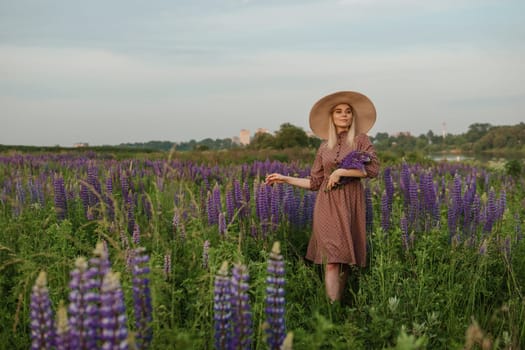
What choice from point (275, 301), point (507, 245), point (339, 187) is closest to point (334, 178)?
point (339, 187)

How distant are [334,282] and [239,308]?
2.27 m

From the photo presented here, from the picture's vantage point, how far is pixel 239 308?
2195 millimetres

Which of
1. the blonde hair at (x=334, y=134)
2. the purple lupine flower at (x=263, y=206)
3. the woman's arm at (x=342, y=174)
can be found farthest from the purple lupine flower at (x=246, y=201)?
the woman's arm at (x=342, y=174)

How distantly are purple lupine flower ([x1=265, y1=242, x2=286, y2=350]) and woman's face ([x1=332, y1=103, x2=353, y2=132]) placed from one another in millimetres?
2735

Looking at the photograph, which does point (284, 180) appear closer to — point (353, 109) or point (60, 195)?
point (353, 109)

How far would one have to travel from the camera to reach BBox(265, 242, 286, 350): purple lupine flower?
2.16 meters

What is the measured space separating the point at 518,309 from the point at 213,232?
2919 mm

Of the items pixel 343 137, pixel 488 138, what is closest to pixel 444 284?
pixel 343 137

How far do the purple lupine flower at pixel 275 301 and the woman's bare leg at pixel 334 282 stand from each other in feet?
6.64

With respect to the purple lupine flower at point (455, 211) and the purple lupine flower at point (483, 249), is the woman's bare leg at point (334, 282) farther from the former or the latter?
the purple lupine flower at point (455, 211)

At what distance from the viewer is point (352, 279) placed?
15.8 feet

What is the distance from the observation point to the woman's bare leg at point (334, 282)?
13.9 feet

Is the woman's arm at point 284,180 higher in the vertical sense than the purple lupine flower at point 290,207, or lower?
higher

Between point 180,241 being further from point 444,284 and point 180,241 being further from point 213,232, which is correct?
point 444,284
